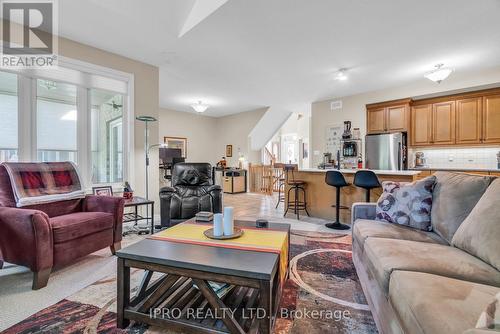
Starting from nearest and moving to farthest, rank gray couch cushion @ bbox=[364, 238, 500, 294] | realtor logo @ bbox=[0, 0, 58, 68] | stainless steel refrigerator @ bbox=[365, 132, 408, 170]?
gray couch cushion @ bbox=[364, 238, 500, 294], realtor logo @ bbox=[0, 0, 58, 68], stainless steel refrigerator @ bbox=[365, 132, 408, 170]

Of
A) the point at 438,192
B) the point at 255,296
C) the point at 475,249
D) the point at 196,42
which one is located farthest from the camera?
the point at 196,42

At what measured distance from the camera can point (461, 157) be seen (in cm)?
468

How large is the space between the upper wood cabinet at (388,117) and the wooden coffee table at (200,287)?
4680 mm

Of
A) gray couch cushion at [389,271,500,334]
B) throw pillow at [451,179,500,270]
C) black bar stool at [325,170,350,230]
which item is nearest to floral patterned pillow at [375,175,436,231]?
throw pillow at [451,179,500,270]

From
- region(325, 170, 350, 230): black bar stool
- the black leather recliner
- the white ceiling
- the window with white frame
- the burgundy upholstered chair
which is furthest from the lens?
region(325, 170, 350, 230): black bar stool

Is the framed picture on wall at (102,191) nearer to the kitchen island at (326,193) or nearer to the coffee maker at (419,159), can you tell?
the kitchen island at (326,193)

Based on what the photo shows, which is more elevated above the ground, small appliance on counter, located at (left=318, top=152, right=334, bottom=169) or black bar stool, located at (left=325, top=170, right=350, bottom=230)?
small appliance on counter, located at (left=318, top=152, right=334, bottom=169)

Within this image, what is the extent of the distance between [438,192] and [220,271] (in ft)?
6.18

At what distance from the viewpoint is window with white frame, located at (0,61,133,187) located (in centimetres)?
280

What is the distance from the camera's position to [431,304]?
909 millimetres

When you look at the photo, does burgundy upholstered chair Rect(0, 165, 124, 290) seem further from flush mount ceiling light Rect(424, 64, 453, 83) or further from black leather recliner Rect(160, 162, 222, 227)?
flush mount ceiling light Rect(424, 64, 453, 83)

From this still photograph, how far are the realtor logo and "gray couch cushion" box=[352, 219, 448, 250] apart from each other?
3.80m

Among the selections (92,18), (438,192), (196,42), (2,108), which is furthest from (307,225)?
(2,108)

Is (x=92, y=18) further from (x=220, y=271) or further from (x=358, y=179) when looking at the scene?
(x=358, y=179)
